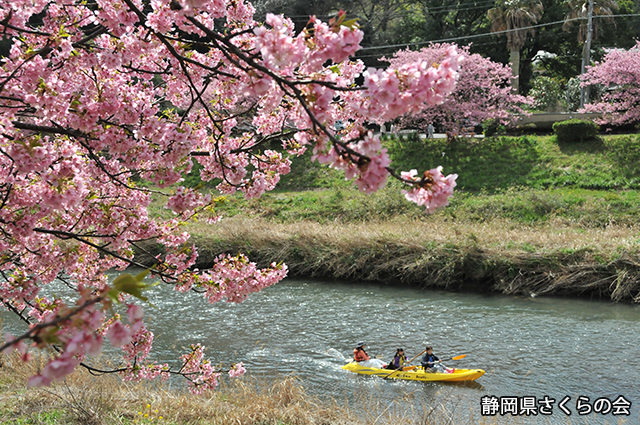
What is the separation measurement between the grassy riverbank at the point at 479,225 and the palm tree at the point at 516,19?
7.54 m

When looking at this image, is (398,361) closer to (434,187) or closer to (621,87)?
(434,187)

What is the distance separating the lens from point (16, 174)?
4.26 m

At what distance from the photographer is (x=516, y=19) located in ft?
98.5

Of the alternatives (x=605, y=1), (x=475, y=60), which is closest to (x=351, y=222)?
(x=475, y=60)

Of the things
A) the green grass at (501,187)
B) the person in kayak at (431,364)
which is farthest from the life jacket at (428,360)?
the green grass at (501,187)

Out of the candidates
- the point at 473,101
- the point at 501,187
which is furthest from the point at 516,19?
the point at 501,187

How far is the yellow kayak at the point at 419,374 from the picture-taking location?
9562mm

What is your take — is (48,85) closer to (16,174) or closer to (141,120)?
(141,120)

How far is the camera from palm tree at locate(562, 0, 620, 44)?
30562 mm

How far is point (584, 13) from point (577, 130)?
10281mm

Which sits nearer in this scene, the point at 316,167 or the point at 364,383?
the point at 364,383

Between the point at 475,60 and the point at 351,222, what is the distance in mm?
11175

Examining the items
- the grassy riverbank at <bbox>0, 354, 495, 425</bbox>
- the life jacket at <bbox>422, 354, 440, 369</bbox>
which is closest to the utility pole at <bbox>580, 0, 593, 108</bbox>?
the life jacket at <bbox>422, 354, 440, 369</bbox>

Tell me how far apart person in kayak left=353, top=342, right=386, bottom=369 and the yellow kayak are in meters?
0.11
